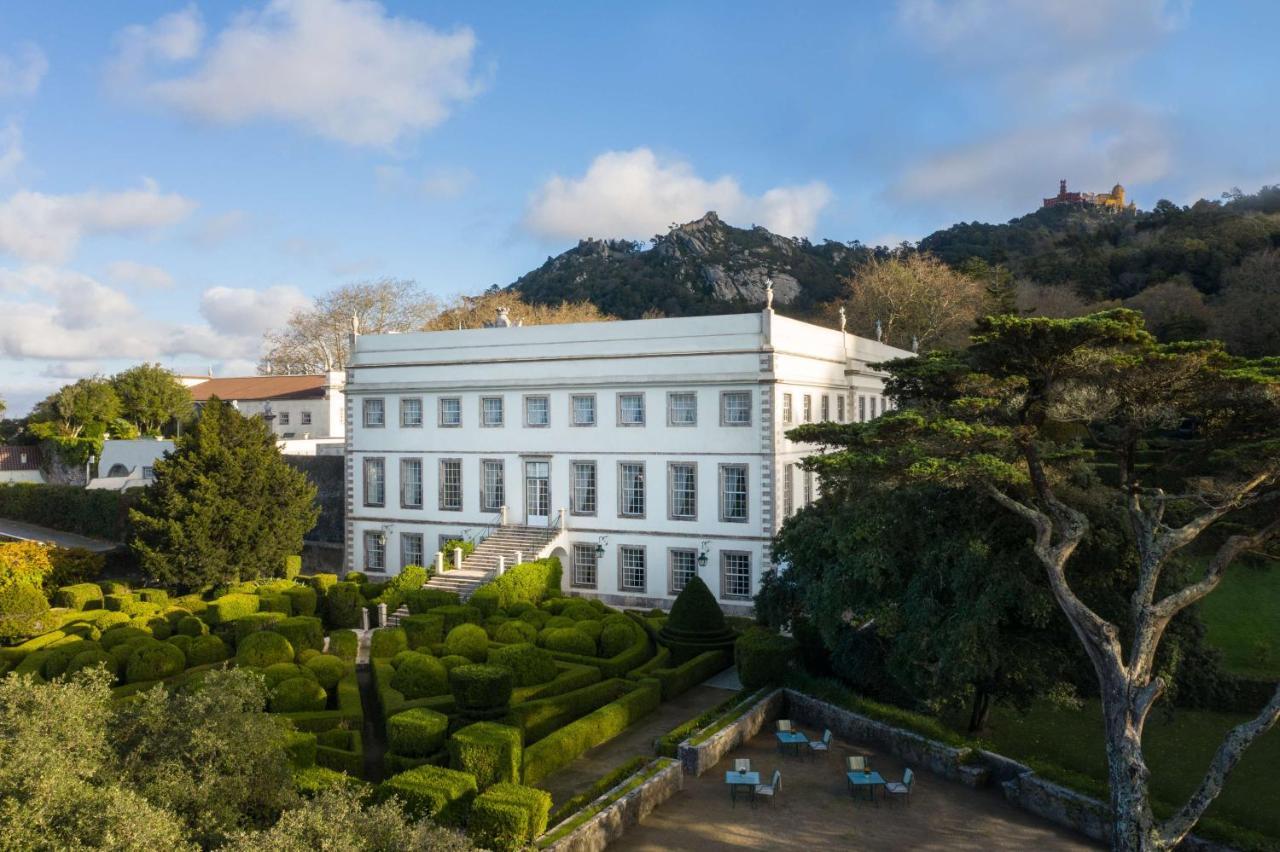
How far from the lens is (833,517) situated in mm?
20312

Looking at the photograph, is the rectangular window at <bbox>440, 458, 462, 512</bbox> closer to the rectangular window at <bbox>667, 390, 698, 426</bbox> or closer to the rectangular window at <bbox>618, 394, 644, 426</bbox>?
the rectangular window at <bbox>618, 394, 644, 426</bbox>

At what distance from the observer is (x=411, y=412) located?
116 ft

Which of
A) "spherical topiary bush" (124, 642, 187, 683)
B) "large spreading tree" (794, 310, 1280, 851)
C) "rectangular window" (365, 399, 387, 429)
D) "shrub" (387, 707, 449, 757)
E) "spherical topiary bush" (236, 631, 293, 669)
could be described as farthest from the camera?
"rectangular window" (365, 399, 387, 429)

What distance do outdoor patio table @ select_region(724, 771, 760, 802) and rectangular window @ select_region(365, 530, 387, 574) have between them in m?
23.1

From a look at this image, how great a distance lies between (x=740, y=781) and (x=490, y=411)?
2063cm

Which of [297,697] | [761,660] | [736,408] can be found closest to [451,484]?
[736,408]

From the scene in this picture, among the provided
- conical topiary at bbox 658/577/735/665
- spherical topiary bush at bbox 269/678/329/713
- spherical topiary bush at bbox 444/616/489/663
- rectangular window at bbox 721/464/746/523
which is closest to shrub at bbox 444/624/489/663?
spherical topiary bush at bbox 444/616/489/663

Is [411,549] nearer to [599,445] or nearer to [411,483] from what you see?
[411,483]

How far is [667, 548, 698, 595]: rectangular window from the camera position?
99.6 feet

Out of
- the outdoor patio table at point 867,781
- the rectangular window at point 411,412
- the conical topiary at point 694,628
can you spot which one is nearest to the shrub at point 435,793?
the outdoor patio table at point 867,781

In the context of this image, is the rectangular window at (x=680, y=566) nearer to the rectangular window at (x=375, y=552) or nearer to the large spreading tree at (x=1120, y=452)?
the rectangular window at (x=375, y=552)

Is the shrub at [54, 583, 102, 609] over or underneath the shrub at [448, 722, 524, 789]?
over

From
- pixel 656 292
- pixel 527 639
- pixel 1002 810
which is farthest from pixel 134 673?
pixel 656 292

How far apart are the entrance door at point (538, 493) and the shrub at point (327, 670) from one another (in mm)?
12070
